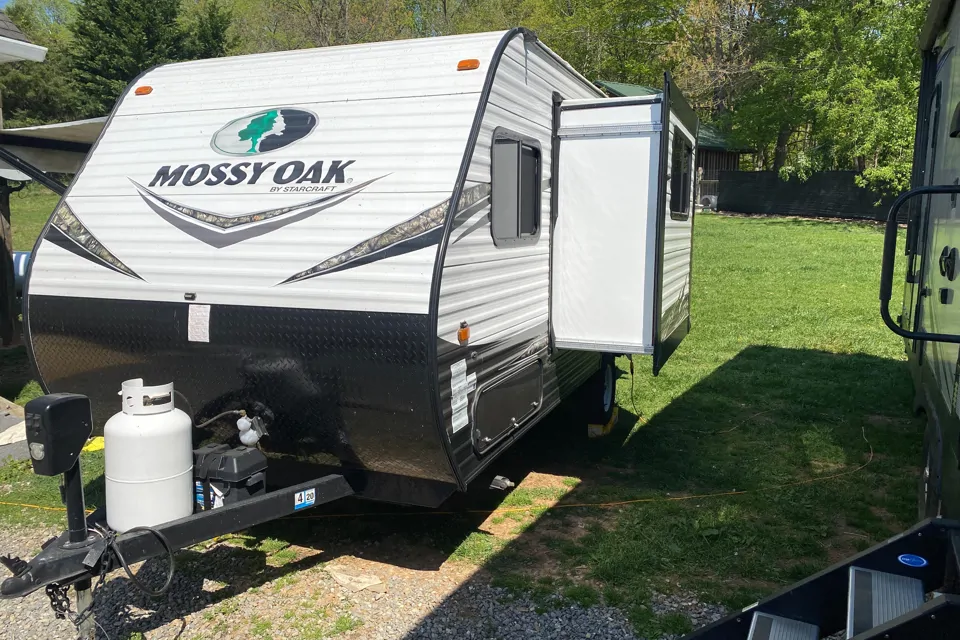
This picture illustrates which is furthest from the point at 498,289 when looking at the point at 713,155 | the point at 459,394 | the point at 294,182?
the point at 713,155

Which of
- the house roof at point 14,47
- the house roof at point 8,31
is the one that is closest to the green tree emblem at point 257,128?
the house roof at point 14,47

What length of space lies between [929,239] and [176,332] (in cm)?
420

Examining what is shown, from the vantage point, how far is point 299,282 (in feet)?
12.2

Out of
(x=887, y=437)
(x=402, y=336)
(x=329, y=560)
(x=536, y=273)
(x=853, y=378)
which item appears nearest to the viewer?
(x=402, y=336)

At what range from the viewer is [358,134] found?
156 inches

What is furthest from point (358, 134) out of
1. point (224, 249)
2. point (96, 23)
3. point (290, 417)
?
point (96, 23)

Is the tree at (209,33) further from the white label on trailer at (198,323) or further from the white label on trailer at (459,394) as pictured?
the white label on trailer at (459,394)

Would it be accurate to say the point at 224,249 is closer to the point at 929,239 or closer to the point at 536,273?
the point at 536,273

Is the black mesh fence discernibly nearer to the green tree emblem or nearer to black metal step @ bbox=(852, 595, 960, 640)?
the green tree emblem

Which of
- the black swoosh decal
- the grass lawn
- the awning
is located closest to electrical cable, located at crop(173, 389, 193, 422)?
the black swoosh decal

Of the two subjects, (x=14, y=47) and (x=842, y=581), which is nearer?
(x=842, y=581)

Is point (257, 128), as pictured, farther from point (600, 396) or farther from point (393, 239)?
point (600, 396)

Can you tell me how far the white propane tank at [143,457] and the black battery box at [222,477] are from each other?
147 mm

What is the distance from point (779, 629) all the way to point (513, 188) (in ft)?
8.16
